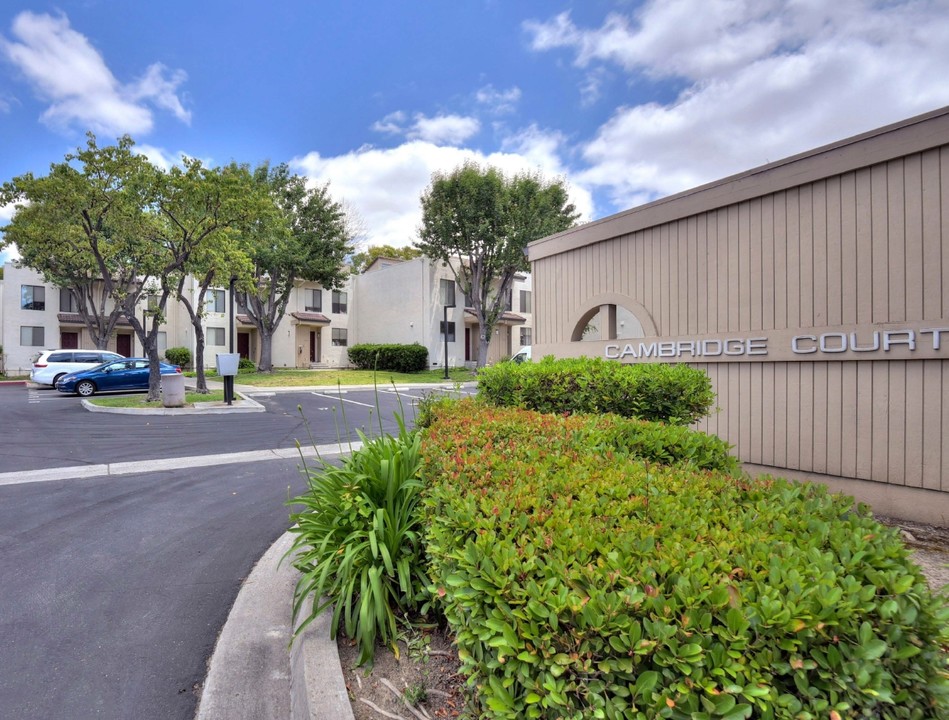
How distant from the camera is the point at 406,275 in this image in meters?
33.1

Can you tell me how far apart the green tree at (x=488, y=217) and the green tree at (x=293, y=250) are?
515 centimetres

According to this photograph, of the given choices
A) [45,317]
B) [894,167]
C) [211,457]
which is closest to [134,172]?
[211,457]

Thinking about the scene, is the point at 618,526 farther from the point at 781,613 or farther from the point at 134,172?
the point at 134,172

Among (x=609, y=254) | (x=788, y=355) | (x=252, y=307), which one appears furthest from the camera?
(x=252, y=307)

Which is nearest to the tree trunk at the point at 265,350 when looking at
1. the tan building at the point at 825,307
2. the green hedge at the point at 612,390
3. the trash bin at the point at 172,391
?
the trash bin at the point at 172,391

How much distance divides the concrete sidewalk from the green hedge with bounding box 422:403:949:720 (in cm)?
79

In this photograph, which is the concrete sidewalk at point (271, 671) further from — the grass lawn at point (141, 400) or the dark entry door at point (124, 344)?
the dark entry door at point (124, 344)

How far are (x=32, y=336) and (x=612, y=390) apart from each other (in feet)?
125

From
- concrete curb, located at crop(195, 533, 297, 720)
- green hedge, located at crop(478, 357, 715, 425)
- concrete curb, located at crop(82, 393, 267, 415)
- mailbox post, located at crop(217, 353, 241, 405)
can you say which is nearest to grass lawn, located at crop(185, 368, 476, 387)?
mailbox post, located at crop(217, 353, 241, 405)

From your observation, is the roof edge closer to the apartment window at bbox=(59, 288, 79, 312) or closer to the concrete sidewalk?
the concrete sidewalk

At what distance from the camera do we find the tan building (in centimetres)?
454

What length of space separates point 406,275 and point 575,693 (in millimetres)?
32606

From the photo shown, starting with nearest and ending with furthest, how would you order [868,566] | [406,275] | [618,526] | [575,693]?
1. [575,693]
2. [868,566]
3. [618,526]
4. [406,275]

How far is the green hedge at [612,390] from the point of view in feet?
15.7
